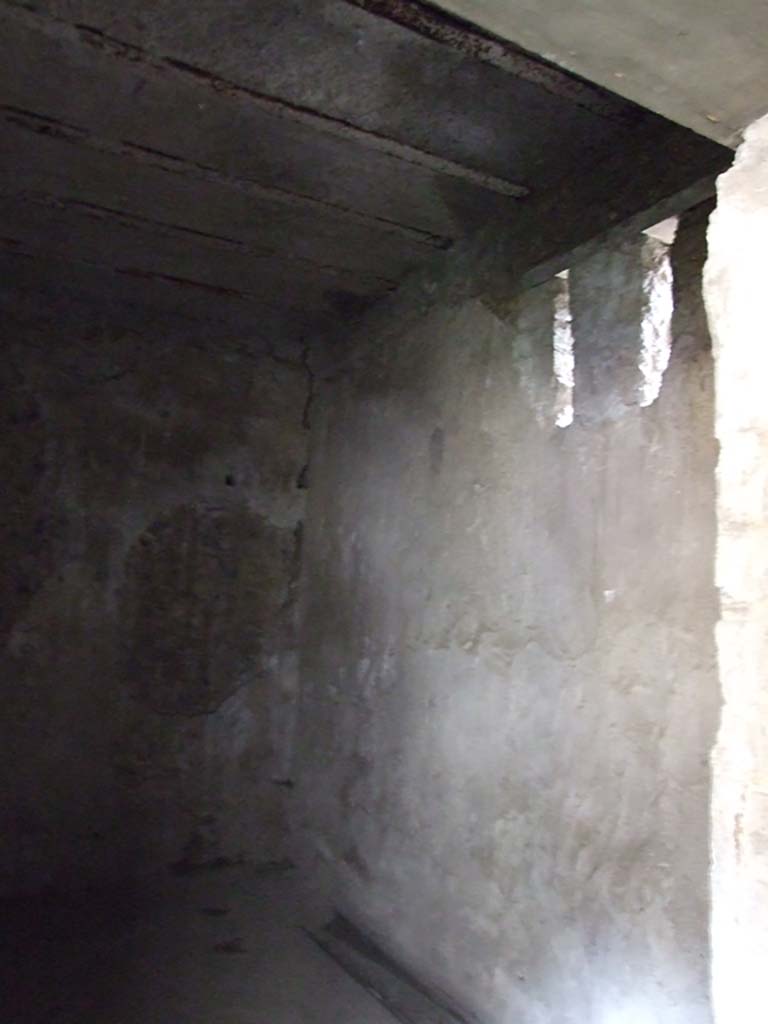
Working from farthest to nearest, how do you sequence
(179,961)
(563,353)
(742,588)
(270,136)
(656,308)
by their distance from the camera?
(179,961)
(563,353)
(270,136)
(656,308)
(742,588)

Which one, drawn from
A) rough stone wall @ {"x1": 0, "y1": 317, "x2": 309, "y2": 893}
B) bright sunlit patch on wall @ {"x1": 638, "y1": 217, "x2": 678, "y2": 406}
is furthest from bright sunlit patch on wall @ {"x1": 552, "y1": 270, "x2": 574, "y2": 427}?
rough stone wall @ {"x1": 0, "y1": 317, "x2": 309, "y2": 893}

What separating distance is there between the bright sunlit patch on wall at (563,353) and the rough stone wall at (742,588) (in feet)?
3.58

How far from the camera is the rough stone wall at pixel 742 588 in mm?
780

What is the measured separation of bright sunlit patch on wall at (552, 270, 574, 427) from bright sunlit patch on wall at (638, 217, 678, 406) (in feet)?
0.75

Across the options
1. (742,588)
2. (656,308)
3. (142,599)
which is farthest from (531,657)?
(142,599)

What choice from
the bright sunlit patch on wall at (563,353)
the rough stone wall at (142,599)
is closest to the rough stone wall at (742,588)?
the bright sunlit patch on wall at (563,353)

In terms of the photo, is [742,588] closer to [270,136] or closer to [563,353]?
[563,353]

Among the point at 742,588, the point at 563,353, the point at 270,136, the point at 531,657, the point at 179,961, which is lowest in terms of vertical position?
the point at 179,961

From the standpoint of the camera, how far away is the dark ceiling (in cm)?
153

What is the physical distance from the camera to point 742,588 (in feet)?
2.65

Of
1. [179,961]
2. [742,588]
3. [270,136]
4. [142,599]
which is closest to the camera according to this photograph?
[742,588]

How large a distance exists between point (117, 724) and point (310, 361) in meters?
1.57

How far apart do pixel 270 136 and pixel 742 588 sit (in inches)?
60.5

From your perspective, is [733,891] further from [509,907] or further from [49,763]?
[49,763]
